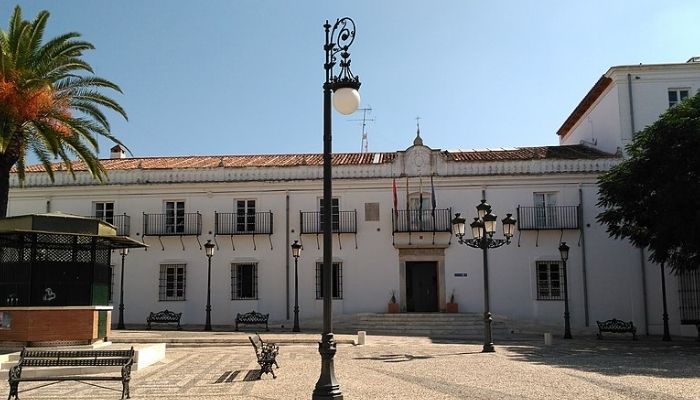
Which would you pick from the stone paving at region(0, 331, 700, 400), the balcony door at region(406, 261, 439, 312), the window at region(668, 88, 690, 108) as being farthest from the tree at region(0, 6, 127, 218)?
the window at region(668, 88, 690, 108)

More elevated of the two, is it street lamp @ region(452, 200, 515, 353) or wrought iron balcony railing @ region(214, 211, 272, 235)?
wrought iron balcony railing @ region(214, 211, 272, 235)

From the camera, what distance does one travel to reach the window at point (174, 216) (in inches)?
1067

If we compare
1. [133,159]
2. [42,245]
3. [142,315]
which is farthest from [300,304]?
[42,245]

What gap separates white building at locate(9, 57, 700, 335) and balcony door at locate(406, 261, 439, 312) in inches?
1.6

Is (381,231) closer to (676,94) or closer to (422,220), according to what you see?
(422,220)

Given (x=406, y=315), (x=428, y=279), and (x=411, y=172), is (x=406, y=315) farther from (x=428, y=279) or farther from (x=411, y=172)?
(x=411, y=172)

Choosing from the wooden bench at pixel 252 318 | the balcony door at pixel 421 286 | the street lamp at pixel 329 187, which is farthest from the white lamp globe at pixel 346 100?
the balcony door at pixel 421 286

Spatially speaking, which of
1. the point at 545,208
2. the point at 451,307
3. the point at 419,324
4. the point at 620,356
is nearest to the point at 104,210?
the point at 419,324

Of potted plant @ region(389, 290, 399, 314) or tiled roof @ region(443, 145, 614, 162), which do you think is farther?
tiled roof @ region(443, 145, 614, 162)

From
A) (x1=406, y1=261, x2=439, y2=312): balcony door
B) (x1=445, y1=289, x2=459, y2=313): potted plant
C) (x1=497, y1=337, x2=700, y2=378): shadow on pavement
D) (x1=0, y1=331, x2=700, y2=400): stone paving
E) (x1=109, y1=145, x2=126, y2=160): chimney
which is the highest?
(x1=109, y1=145, x2=126, y2=160): chimney

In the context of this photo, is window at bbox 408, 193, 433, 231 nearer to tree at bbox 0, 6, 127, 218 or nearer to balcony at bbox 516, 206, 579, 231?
balcony at bbox 516, 206, 579, 231

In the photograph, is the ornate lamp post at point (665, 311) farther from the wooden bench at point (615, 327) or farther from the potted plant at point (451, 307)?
the potted plant at point (451, 307)

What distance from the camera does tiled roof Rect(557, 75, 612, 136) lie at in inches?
1069

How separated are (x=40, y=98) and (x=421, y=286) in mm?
15963
